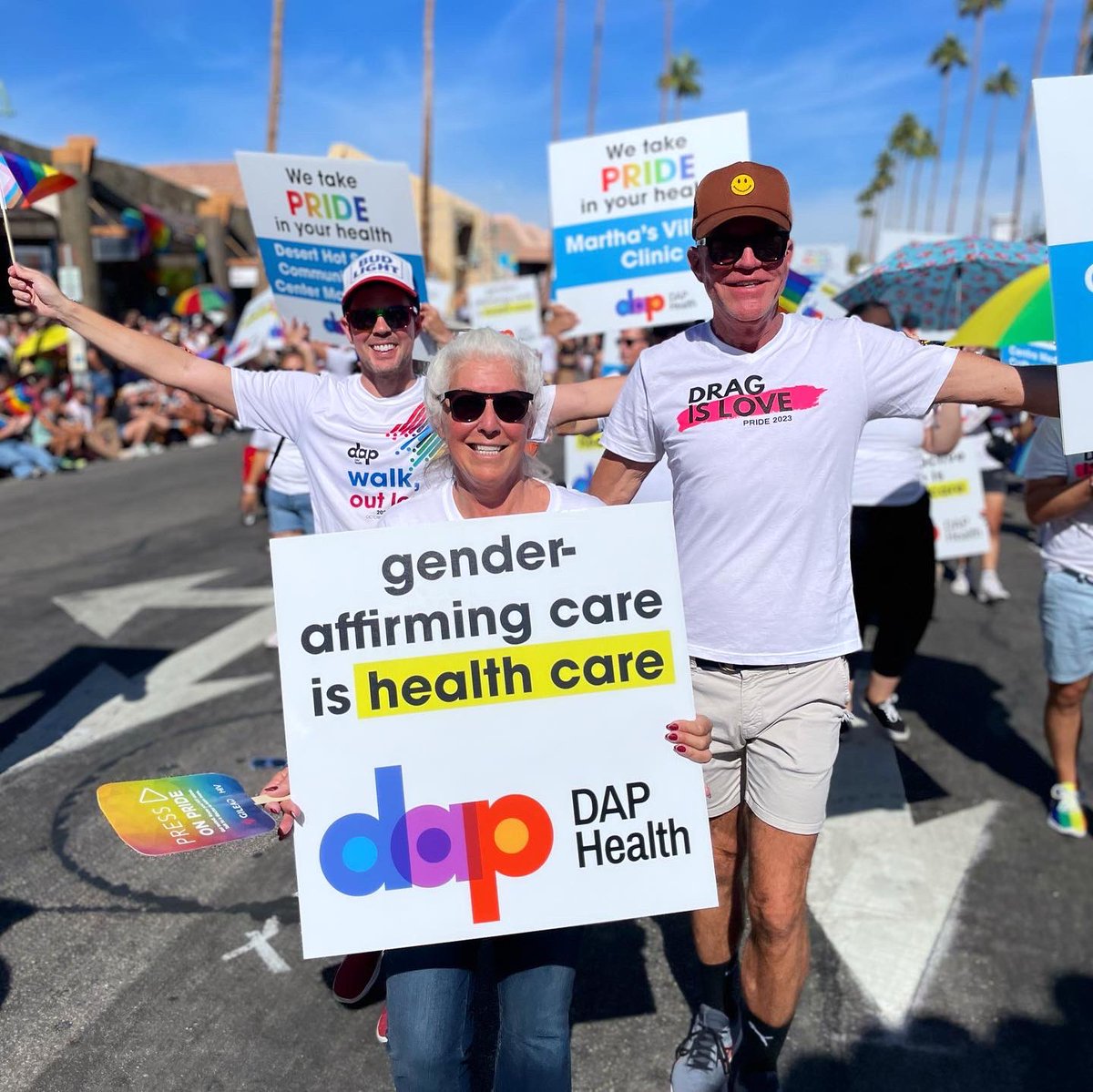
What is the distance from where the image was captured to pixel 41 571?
8570 millimetres

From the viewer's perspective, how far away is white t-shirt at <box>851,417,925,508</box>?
182 inches

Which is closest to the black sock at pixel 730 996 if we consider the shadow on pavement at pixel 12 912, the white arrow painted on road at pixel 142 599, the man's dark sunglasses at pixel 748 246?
the man's dark sunglasses at pixel 748 246

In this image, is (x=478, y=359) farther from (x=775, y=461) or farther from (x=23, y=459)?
(x=23, y=459)

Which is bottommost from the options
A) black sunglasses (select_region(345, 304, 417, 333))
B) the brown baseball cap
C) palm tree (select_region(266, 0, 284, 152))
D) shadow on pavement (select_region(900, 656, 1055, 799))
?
shadow on pavement (select_region(900, 656, 1055, 799))

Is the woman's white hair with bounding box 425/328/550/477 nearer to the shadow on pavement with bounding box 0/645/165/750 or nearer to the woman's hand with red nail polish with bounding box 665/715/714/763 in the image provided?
the woman's hand with red nail polish with bounding box 665/715/714/763

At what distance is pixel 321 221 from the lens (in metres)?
4.98

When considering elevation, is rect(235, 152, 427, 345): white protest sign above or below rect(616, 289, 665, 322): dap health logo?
above

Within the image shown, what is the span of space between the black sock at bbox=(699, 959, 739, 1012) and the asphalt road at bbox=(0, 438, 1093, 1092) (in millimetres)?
238

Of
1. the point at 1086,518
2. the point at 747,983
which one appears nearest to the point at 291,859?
the point at 747,983

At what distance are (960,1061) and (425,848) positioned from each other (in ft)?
5.96

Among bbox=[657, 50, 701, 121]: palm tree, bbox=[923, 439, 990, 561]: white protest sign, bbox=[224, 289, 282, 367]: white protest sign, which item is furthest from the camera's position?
bbox=[657, 50, 701, 121]: palm tree

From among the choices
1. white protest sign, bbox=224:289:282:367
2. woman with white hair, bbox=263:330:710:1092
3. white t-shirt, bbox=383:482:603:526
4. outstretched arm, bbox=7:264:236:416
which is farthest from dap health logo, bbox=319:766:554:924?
white protest sign, bbox=224:289:282:367

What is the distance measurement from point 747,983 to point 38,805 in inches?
123

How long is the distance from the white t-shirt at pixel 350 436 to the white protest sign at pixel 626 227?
10.0 feet
